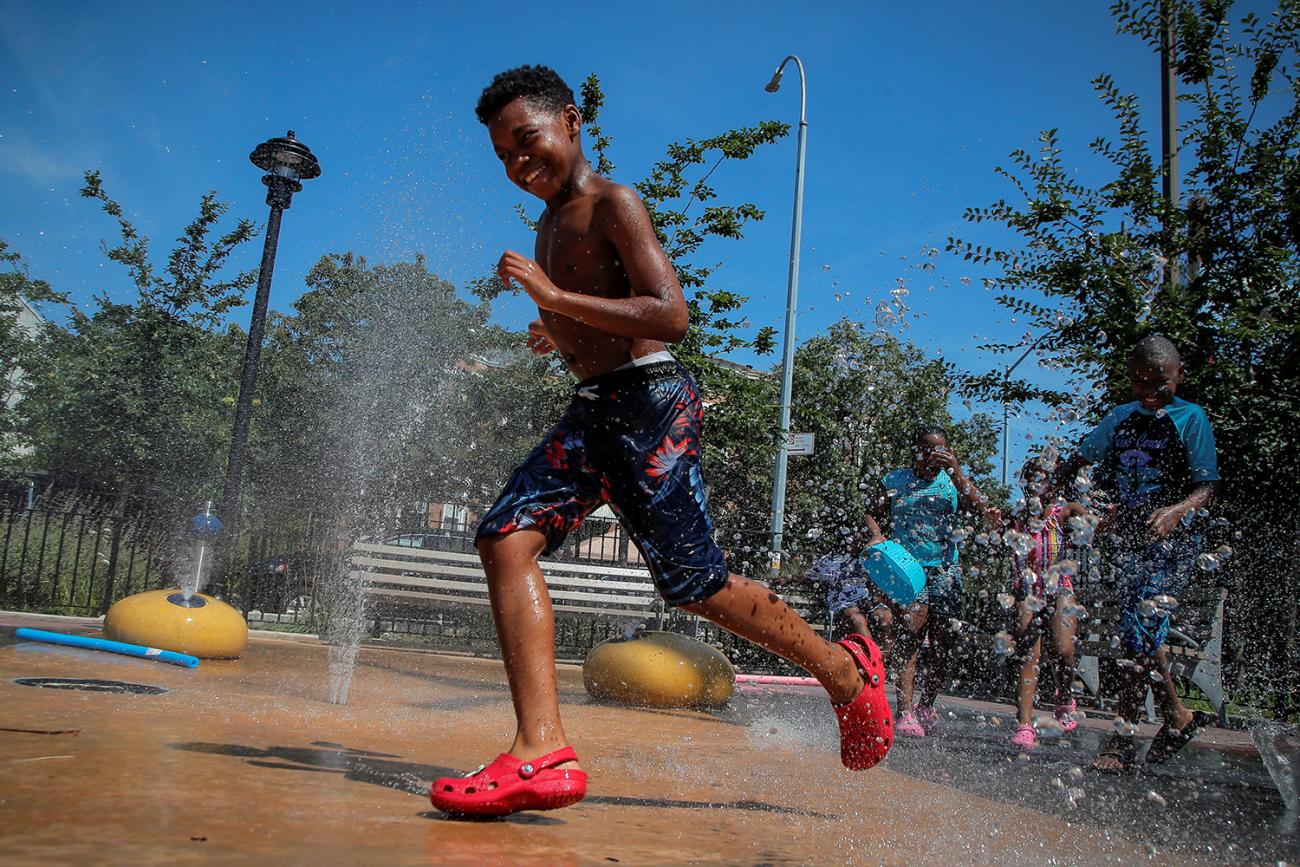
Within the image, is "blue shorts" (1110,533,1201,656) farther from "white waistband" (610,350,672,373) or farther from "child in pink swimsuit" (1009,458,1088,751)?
"white waistband" (610,350,672,373)

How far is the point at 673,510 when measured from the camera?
2496 mm

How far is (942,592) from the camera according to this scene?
5.32 metres

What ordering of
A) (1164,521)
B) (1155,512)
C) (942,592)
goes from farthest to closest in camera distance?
1. (942,592)
2. (1155,512)
3. (1164,521)

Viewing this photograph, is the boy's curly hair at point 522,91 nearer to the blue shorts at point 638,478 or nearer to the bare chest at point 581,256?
the bare chest at point 581,256

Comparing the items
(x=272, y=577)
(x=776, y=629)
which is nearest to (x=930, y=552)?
(x=776, y=629)

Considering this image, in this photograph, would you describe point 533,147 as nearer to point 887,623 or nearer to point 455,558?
point 887,623

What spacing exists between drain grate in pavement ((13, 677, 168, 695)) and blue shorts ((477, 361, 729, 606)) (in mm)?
2283

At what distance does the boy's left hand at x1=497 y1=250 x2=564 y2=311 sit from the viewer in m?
2.31

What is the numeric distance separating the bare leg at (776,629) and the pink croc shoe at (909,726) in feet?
8.15

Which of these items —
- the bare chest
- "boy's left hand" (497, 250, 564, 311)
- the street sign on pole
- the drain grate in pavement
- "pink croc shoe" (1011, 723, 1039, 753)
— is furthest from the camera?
the street sign on pole

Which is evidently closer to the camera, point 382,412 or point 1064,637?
point 1064,637

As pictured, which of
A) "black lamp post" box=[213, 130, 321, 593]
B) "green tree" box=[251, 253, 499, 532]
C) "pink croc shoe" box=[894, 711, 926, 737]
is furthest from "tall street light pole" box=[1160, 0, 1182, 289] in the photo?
"green tree" box=[251, 253, 499, 532]

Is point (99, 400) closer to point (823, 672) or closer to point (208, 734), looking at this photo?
point (208, 734)

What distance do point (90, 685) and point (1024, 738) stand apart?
426cm
